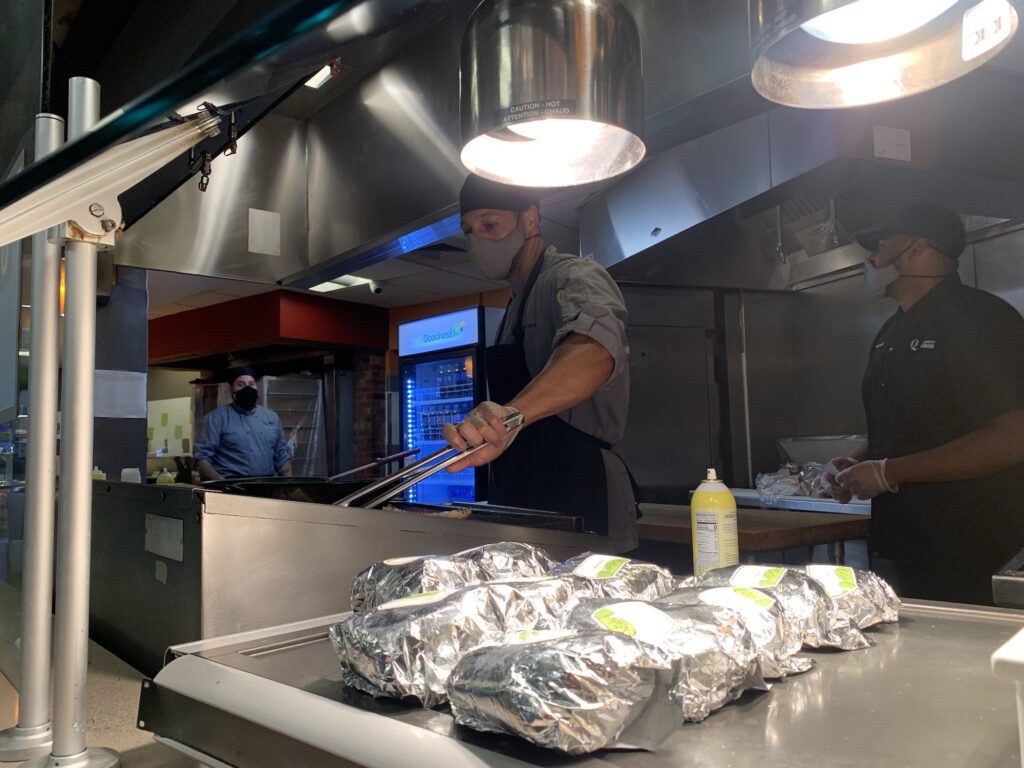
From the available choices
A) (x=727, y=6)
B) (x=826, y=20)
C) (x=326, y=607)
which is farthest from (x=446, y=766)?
(x=727, y=6)

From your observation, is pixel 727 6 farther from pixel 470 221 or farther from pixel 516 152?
pixel 470 221

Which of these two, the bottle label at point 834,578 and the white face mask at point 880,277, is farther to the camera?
the white face mask at point 880,277

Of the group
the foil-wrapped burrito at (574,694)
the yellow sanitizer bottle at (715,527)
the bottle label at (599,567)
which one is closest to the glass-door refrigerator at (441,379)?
the yellow sanitizer bottle at (715,527)

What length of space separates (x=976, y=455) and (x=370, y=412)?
590cm

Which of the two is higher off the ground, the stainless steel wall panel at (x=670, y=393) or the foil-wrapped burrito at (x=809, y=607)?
the stainless steel wall panel at (x=670, y=393)

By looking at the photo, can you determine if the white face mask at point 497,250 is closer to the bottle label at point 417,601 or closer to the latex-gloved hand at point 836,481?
the latex-gloved hand at point 836,481

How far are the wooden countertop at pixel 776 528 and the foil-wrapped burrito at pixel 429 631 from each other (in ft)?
4.11

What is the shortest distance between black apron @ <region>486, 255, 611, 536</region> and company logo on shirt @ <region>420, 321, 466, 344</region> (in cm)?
358

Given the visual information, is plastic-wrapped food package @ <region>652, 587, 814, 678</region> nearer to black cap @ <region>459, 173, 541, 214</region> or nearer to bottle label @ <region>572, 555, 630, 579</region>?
bottle label @ <region>572, 555, 630, 579</region>

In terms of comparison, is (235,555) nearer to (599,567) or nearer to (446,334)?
(599,567)

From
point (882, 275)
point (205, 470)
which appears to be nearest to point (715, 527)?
point (882, 275)

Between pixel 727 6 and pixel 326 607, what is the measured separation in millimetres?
1310

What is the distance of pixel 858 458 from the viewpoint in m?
2.46

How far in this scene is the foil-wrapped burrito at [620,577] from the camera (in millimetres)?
782
